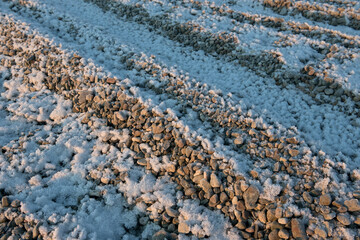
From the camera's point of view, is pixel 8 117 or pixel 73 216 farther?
pixel 8 117

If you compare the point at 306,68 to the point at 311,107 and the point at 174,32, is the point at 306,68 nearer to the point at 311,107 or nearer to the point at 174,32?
the point at 311,107

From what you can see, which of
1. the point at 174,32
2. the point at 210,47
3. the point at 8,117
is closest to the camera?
→ the point at 8,117

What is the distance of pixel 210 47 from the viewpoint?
9.23 metres

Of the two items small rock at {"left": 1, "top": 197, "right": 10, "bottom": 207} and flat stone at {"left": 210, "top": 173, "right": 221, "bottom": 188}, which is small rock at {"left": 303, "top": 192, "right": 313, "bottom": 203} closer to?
flat stone at {"left": 210, "top": 173, "right": 221, "bottom": 188}

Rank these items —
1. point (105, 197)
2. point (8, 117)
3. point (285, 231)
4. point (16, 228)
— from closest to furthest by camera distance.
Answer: point (285, 231) → point (16, 228) → point (105, 197) → point (8, 117)

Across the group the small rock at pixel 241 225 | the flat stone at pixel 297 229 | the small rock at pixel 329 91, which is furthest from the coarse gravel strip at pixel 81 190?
the small rock at pixel 329 91

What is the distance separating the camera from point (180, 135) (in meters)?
4.80

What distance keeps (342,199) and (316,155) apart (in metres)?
0.94

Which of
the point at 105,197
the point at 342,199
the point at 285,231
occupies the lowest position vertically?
the point at 105,197

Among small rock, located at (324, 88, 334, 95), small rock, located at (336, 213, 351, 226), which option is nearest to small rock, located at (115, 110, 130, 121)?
small rock, located at (336, 213, 351, 226)

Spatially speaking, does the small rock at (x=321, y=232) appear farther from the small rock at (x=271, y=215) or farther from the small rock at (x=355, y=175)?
the small rock at (x=355, y=175)

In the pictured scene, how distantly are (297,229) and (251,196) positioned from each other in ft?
2.48

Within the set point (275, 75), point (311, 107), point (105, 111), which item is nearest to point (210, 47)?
point (275, 75)

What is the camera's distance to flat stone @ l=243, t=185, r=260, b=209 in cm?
379
